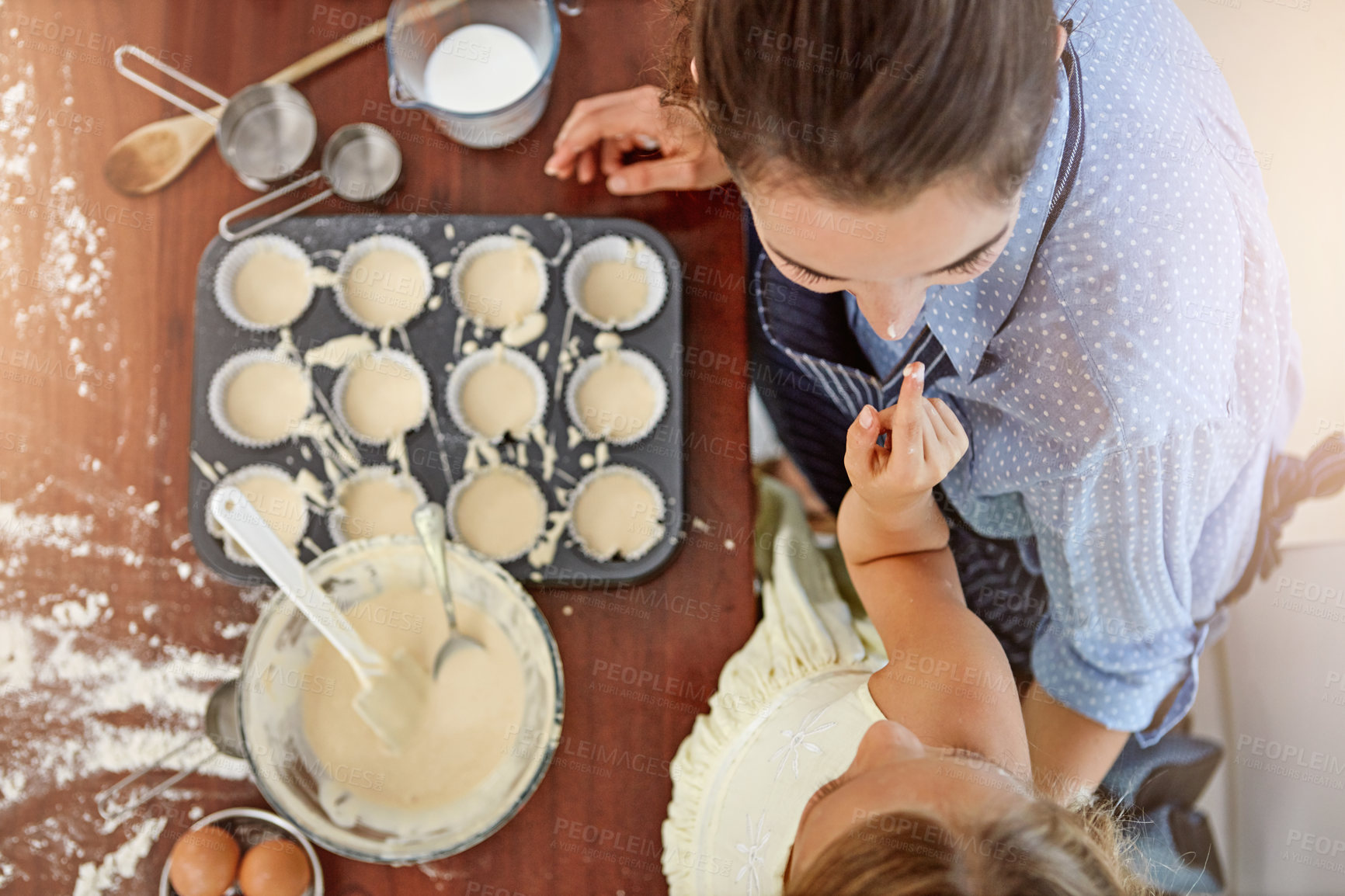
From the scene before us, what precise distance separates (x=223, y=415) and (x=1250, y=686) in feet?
5.35

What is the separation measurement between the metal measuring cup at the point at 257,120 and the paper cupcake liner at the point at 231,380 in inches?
9.9

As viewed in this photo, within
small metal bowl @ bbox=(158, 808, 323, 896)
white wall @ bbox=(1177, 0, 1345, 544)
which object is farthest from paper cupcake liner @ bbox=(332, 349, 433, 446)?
white wall @ bbox=(1177, 0, 1345, 544)

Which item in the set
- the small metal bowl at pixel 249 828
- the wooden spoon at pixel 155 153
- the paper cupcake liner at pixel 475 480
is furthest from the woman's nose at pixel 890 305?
the small metal bowl at pixel 249 828

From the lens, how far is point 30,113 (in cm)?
122

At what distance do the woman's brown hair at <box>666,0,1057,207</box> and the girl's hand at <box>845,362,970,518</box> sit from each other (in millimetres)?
240

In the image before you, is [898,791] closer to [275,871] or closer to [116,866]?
[275,871]

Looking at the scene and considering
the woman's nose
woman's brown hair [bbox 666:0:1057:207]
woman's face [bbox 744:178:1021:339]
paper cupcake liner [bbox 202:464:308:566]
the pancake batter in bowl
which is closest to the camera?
woman's brown hair [bbox 666:0:1057:207]

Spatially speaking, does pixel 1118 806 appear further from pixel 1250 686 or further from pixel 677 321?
pixel 677 321

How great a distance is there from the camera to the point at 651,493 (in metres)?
1.16

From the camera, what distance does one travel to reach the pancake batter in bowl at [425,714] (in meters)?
0.98

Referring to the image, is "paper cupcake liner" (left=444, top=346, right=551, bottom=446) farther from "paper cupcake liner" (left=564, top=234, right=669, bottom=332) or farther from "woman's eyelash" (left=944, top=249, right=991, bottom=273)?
"woman's eyelash" (left=944, top=249, right=991, bottom=273)

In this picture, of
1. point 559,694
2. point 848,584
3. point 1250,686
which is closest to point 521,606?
point 559,694

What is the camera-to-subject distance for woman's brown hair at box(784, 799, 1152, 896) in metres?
0.63

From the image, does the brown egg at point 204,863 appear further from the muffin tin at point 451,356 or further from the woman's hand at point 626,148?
the woman's hand at point 626,148
